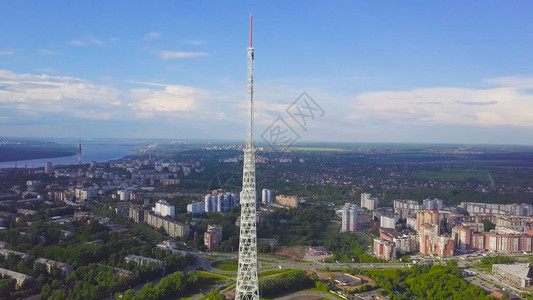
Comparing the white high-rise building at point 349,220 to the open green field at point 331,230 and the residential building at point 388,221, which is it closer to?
the open green field at point 331,230

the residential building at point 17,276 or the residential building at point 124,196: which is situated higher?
the residential building at point 124,196

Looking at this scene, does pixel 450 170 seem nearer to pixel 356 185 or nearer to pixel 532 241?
pixel 356 185

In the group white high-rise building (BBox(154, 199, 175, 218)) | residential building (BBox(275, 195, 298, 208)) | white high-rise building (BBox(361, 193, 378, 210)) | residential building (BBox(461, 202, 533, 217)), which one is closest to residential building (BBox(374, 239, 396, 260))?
residential building (BBox(275, 195, 298, 208))

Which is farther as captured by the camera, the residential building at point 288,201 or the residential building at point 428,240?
the residential building at point 288,201

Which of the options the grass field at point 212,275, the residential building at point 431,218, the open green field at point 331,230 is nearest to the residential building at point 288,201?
the open green field at point 331,230

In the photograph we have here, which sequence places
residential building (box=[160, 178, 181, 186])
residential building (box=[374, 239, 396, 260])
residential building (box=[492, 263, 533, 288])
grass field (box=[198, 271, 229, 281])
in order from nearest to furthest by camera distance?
residential building (box=[492, 263, 533, 288]) → grass field (box=[198, 271, 229, 281]) → residential building (box=[374, 239, 396, 260]) → residential building (box=[160, 178, 181, 186])

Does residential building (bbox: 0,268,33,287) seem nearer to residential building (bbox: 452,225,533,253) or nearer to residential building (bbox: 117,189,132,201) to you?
residential building (bbox: 117,189,132,201)

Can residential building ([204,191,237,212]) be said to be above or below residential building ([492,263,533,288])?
above

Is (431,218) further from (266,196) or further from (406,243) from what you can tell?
(266,196)

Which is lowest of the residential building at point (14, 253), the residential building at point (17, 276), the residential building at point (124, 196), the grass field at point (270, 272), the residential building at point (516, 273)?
the grass field at point (270, 272)
